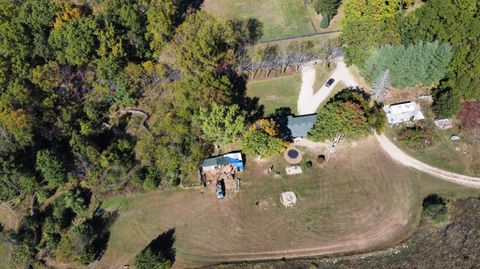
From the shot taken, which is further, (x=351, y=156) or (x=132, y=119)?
(x=132, y=119)

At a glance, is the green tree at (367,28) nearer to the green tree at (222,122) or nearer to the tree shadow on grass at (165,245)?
the green tree at (222,122)

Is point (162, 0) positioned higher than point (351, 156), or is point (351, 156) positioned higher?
point (162, 0)

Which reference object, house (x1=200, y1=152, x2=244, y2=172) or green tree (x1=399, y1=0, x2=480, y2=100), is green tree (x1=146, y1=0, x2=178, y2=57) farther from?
green tree (x1=399, y1=0, x2=480, y2=100)

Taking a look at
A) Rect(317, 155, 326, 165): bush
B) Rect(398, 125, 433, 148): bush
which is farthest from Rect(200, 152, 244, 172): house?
Rect(398, 125, 433, 148): bush

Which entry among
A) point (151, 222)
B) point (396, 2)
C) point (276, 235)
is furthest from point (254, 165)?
point (396, 2)

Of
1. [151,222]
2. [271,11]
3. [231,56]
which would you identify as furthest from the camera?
[271,11]

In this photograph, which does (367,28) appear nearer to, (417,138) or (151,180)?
(417,138)

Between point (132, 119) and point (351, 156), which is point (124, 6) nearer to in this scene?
point (132, 119)
